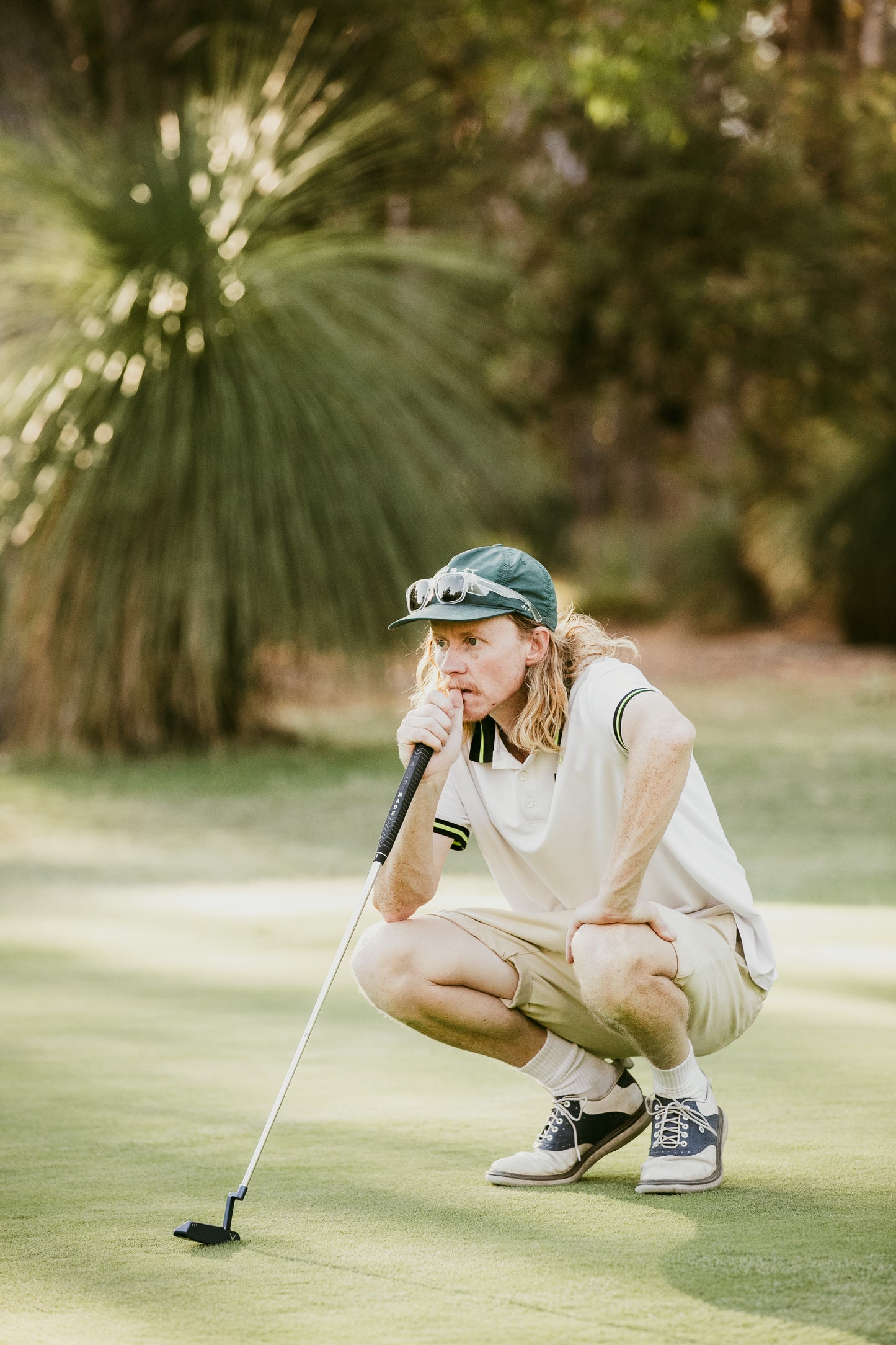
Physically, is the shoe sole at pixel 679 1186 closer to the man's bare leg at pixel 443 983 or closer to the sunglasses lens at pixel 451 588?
the man's bare leg at pixel 443 983

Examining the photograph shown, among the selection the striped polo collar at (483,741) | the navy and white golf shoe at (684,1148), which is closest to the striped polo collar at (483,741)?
the striped polo collar at (483,741)

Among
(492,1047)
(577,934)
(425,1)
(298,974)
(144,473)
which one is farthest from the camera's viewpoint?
(425,1)

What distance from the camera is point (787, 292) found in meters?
14.3

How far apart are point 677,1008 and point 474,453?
328 inches

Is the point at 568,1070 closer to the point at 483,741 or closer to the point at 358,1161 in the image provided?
the point at 358,1161

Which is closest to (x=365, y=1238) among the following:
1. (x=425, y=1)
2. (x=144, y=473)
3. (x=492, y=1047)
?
(x=492, y=1047)

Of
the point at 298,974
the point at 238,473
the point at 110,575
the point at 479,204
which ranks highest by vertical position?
the point at 479,204

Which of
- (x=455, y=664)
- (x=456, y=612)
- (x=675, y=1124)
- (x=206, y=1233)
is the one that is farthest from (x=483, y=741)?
(x=206, y=1233)

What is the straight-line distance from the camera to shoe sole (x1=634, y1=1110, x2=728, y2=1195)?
9.89 ft

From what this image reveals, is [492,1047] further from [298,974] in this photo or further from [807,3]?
[807,3]

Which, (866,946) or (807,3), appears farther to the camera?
(807,3)

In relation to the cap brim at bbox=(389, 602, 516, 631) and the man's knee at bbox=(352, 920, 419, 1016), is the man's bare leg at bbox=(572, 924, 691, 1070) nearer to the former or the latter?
the man's knee at bbox=(352, 920, 419, 1016)

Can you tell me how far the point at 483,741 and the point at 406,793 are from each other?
0.22 meters

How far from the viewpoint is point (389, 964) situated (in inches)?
123
